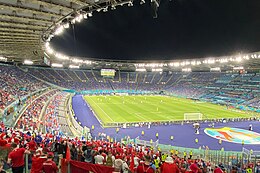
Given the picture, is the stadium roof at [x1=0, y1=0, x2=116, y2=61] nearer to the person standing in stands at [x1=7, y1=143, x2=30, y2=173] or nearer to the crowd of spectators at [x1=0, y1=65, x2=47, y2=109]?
the person standing in stands at [x1=7, y1=143, x2=30, y2=173]

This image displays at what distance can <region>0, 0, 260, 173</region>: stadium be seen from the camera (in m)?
9.91

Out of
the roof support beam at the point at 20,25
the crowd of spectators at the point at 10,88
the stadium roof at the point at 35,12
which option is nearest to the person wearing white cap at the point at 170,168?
the stadium roof at the point at 35,12

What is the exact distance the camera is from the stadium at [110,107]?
9.91 metres

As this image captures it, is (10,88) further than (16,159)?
Yes

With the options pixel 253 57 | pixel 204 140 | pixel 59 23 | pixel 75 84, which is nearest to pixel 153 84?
pixel 75 84

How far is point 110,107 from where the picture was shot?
47844 millimetres

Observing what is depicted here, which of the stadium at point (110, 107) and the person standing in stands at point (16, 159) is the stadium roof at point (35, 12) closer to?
the stadium at point (110, 107)

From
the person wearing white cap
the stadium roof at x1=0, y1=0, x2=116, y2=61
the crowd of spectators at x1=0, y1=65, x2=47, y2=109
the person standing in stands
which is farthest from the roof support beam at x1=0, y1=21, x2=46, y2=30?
the person wearing white cap

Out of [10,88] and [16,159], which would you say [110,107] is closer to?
[10,88]

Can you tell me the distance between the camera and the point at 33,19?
1334cm

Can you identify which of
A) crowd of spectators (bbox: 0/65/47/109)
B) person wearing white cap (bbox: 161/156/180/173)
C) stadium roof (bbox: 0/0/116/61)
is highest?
stadium roof (bbox: 0/0/116/61)

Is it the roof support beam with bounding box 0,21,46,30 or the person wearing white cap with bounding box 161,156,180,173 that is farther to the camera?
the roof support beam with bounding box 0,21,46,30

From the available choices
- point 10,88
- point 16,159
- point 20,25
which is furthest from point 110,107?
point 16,159

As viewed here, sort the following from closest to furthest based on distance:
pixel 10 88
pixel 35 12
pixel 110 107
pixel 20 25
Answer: pixel 35 12, pixel 20 25, pixel 10 88, pixel 110 107
